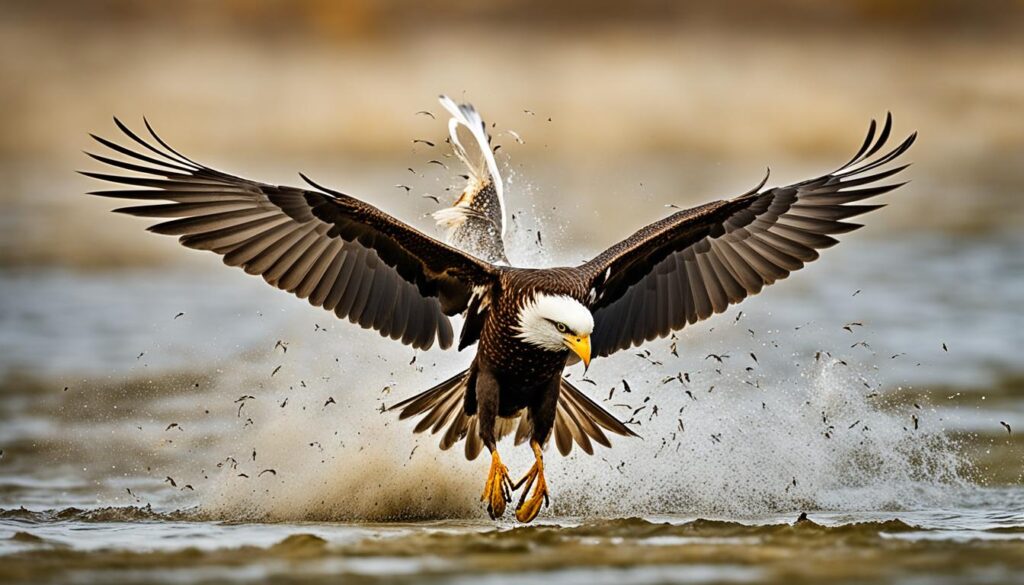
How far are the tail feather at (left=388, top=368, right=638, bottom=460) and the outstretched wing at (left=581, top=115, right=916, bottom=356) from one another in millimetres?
406

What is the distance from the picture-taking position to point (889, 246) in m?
19.5

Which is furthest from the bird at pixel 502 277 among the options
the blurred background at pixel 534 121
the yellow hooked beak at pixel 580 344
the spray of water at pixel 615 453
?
the blurred background at pixel 534 121

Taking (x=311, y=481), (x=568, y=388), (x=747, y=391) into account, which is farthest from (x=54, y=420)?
(x=747, y=391)

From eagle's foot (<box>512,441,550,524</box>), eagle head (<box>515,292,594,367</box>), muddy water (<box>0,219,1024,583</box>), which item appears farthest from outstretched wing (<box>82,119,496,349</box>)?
eagle's foot (<box>512,441,550,524</box>)

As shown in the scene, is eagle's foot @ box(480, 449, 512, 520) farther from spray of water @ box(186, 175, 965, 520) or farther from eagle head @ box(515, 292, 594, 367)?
eagle head @ box(515, 292, 594, 367)

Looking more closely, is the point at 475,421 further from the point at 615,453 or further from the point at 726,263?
the point at 726,263

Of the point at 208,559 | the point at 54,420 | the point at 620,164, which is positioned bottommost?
the point at 208,559

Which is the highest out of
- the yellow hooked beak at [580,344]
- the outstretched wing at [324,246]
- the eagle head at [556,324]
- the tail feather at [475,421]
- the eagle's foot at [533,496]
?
the outstretched wing at [324,246]

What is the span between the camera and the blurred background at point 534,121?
669 inches

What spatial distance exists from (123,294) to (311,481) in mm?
7909

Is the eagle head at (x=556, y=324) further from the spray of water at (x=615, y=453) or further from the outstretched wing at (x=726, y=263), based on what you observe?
the spray of water at (x=615, y=453)

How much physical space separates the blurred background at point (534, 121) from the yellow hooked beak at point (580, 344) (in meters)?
6.31

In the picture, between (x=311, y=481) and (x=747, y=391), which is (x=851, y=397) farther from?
(x=311, y=481)

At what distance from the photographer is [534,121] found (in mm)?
25422
